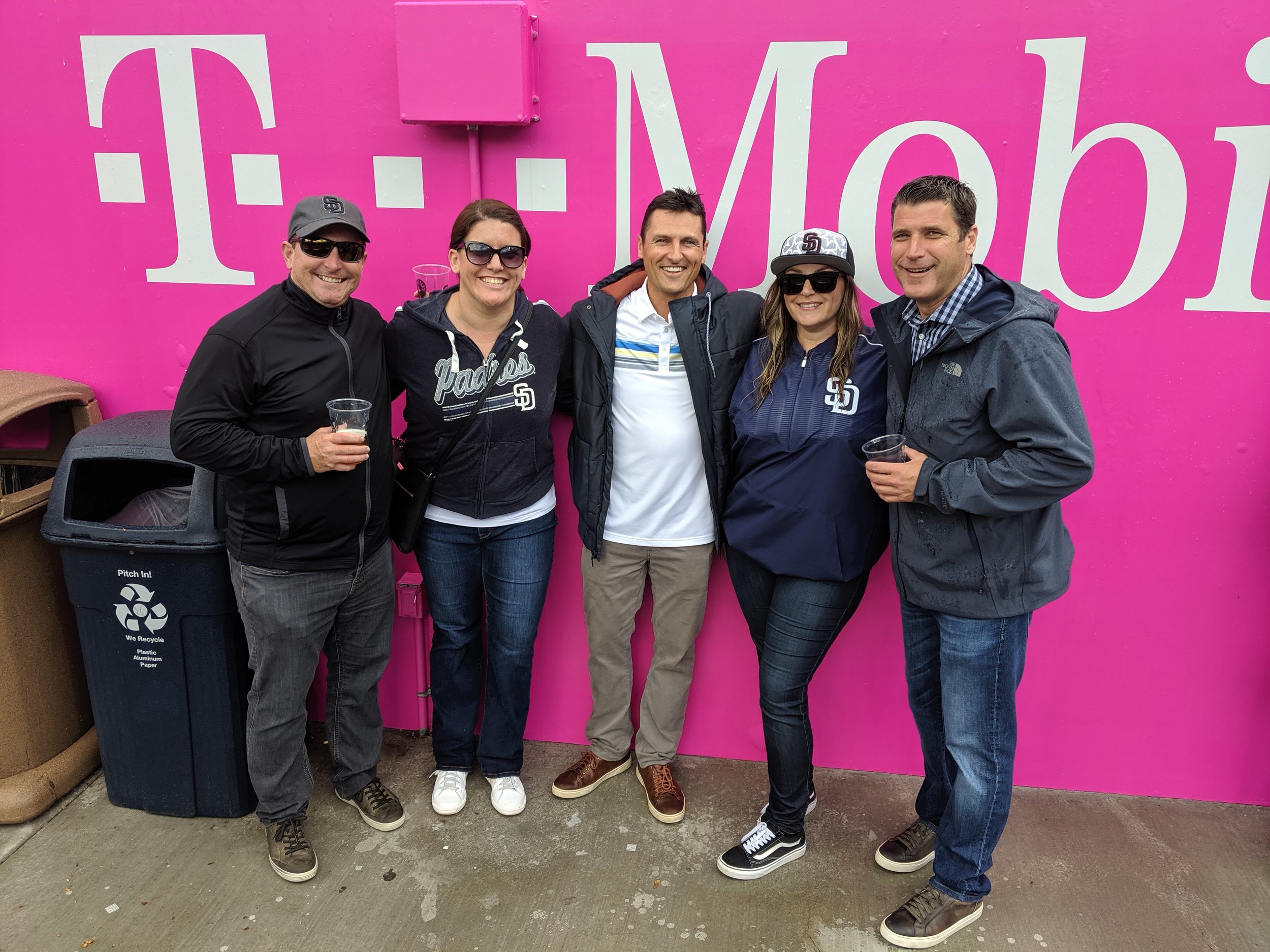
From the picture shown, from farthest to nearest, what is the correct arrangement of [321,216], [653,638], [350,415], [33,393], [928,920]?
[653,638]
[33,393]
[928,920]
[321,216]
[350,415]

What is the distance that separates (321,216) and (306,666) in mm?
1352

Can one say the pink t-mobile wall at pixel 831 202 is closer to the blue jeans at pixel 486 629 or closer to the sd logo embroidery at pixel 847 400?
the sd logo embroidery at pixel 847 400

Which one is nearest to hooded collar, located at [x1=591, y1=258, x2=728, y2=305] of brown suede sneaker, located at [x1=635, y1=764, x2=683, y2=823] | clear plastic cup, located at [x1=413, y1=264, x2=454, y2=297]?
clear plastic cup, located at [x1=413, y1=264, x2=454, y2=297]

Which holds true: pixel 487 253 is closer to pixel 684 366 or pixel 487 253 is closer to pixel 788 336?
pixel 684 366

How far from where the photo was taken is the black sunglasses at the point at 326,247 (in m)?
2.46

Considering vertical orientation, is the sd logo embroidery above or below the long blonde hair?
below

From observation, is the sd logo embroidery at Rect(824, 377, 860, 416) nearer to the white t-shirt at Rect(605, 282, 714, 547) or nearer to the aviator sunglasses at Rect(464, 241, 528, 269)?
the white t-shirt at Rect(605, 282, 714, 547)

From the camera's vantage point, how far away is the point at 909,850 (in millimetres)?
2875

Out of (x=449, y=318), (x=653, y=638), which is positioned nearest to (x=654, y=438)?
(x=449, y=318)

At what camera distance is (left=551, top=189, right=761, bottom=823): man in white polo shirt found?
2.71 meters

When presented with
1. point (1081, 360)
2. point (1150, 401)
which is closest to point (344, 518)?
point (1081, 360)

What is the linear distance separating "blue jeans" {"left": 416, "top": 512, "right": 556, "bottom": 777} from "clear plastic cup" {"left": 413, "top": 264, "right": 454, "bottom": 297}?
806mm

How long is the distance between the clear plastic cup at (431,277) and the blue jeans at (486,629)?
2.64 ft

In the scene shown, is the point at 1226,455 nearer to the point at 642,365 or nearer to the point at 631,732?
the point at 642,365
